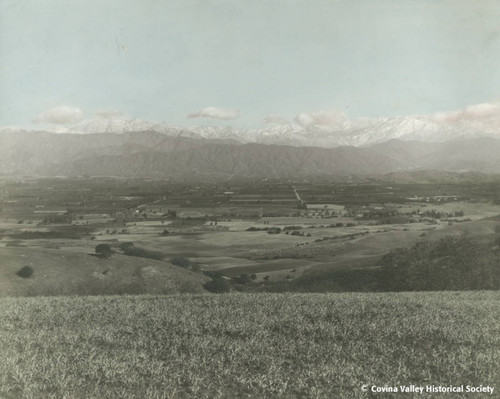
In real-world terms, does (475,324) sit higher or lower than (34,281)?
higher

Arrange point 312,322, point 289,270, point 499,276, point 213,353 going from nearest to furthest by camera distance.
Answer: point 213,353, point 312,322, point 499,276, point 289,270

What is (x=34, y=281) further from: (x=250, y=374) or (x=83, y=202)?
(x=83, y=202)

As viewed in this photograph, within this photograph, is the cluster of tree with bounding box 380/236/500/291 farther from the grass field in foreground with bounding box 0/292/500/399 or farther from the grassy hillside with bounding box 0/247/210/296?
the grass field in foreground with bounding box 0/292/500/399

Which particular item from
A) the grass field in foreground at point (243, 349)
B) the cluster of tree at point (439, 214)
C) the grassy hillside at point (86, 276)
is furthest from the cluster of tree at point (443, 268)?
the cluster of tree at point (439, 214)

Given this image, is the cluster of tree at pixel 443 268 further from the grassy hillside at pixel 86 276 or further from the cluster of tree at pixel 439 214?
the cluster of tree at pixel 439 214

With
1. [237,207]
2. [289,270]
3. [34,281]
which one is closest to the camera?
[34,281]

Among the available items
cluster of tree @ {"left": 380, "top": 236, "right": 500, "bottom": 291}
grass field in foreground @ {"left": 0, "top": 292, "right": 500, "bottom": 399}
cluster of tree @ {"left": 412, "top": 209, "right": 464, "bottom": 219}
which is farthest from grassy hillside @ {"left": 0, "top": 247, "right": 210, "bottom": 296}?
cluster of tree @ {"left": 412, "top": 209, "right": 464, "bottom": 219}

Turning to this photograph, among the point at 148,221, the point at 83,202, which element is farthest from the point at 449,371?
the point at 83,202
